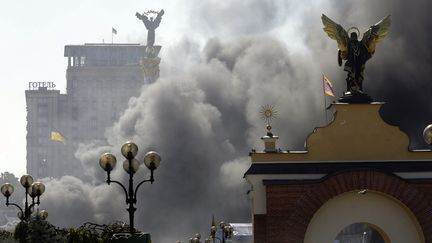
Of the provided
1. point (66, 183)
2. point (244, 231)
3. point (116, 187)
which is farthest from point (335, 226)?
point (66, 183)

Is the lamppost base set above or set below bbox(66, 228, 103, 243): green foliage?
below

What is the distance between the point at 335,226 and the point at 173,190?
67771mm

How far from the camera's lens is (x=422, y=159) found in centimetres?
5059

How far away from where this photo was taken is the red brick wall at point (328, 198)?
162ft

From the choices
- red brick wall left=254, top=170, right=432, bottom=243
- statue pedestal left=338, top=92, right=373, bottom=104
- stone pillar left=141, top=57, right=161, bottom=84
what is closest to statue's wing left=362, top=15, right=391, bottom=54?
statue pedestal left=338, top=92, right=373, bottom=104

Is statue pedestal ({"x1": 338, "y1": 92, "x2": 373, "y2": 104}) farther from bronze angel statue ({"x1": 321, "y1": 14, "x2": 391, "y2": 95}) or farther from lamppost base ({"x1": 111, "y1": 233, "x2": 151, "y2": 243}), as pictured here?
lamppost base ({"x1": 111, "y1": 233, "x2": 151, "y2": 243})

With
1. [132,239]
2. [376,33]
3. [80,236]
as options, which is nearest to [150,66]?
[376,33]

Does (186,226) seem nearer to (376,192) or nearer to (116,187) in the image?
(116,187)

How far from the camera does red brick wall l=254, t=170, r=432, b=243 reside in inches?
1948

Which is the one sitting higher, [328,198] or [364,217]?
[328,198]

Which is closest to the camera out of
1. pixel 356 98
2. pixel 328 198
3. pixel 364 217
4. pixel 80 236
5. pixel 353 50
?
pixel 80 236

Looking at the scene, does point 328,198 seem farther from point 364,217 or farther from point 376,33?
point 376,33

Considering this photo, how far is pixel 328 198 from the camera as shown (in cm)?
4959

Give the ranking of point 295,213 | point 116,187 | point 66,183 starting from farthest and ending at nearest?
1. point 66,183
2. point 116,187
3. point 295,213
